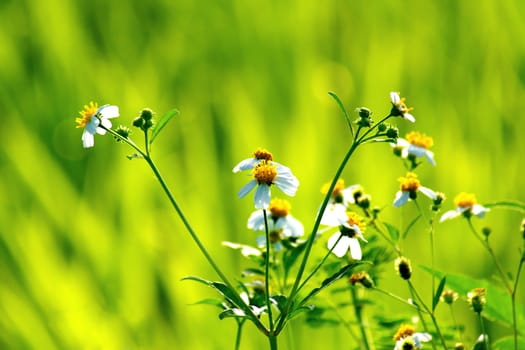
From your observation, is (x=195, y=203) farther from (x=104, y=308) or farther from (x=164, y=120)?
(x=164, y=120)

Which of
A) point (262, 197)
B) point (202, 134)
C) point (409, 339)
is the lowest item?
point (409, 339)

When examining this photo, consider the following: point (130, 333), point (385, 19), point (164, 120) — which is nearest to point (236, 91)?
point (385, 19)

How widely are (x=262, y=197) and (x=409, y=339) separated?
0.16 meters

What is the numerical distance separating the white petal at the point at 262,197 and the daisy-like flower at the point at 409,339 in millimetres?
155

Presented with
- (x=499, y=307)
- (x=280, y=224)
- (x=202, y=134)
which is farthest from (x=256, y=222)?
(x=202, y=134)

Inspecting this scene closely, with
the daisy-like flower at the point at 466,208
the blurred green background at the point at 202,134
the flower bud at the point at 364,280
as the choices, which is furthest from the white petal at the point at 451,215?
the blurred green background at the point at 202,134

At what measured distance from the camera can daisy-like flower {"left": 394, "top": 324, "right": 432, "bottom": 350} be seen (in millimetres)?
604

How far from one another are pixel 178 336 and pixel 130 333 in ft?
0.26

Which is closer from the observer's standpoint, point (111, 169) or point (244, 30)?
point (111, 169)

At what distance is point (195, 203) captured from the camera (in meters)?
1.35

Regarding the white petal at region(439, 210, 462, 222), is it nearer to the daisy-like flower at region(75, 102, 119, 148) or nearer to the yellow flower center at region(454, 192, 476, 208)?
the yellow flower center at region(454, 192, 476, 208)

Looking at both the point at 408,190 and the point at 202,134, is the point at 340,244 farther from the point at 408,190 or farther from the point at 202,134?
the point at 202,134

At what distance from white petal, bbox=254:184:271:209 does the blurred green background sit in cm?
69

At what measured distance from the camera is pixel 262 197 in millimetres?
578
